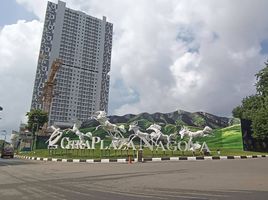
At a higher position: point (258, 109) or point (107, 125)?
→ point (258, 109)

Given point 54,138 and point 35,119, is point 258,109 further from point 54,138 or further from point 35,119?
point 35,119

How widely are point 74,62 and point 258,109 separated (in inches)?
3289

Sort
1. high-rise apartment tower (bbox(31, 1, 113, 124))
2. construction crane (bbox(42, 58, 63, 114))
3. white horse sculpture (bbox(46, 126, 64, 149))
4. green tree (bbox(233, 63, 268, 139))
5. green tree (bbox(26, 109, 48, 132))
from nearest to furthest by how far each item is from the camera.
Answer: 1. white horse sculpture (bbox(46, 126, 64, 149))
2. green tree (bbox(233, 63, 268, 139))
3. green tree (bbox(26, 109, 48, 132))
4. construction crane (bbox(42, 58, 63, 114))
5. high-rise apartment tower (bbox(31, 1, 113, 124))

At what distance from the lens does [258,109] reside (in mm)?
51094

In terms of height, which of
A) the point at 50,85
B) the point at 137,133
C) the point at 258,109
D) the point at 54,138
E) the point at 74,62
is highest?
the point at 74,62

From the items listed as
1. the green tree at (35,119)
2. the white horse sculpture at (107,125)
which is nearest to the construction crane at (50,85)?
the green tree at (35,119)

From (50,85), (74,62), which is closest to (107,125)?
(50,85)

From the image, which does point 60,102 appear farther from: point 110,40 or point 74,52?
point 110,40

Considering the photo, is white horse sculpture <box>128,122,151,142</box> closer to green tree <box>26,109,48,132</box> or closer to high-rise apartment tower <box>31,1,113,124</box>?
green tree <box>26,109,48,132</box>

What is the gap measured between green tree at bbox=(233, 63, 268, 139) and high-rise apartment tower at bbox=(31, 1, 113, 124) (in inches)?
2635

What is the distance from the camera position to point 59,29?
11819cm

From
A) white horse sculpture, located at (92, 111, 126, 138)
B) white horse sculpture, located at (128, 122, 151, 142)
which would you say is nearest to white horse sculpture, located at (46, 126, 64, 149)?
white horse sculpture, located at (92, 111, 126, 138)

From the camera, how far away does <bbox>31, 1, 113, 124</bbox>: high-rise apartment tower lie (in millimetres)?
114000

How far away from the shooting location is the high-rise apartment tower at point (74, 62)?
114m
